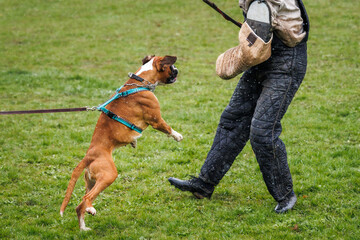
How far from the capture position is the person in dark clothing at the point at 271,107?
4.19 meters

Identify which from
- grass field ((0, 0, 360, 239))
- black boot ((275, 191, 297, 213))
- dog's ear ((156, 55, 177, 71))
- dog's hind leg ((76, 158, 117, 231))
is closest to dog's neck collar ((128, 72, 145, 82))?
dog's ear ((156, 55, 177, 71))

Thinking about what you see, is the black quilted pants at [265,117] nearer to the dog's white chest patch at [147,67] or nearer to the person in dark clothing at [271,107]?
the person in dark clothing at [271,107]

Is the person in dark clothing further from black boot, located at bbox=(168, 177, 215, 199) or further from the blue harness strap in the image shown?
the blue harness strap

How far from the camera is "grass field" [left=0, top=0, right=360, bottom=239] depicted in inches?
182

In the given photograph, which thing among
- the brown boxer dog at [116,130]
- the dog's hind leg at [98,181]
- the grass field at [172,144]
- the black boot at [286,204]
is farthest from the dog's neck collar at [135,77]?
the black boot at [286,204]

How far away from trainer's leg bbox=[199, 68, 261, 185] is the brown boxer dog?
0.49 meters

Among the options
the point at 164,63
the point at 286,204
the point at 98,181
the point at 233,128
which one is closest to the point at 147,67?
the point at 164,63

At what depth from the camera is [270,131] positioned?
4.37 meters

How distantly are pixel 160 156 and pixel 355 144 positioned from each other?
2.94m

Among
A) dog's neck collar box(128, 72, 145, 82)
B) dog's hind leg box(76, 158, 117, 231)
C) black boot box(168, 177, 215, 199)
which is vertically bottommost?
black boot box(168, 177, 215, 199)

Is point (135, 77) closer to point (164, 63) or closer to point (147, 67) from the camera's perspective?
point (147, 67)

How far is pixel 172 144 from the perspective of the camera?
7000mm

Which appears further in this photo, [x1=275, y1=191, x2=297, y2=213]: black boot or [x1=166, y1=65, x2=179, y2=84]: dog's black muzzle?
[x1=166, y1=65, x2=179, y2=84]: dog's black muzzle

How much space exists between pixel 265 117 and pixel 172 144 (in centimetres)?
287
